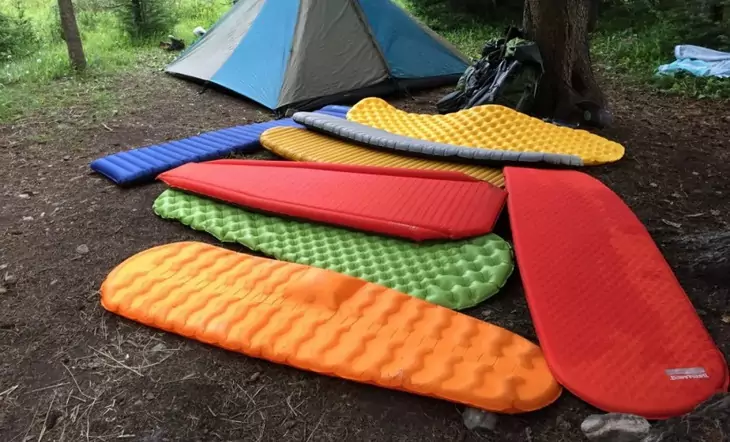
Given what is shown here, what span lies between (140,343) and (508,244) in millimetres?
1348

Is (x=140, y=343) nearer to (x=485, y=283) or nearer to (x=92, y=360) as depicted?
(x=92, y=360)

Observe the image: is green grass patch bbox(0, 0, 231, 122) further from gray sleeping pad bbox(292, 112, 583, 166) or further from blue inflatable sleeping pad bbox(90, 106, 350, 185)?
gray sleeping pad bbox(292, 112, 583, 166)

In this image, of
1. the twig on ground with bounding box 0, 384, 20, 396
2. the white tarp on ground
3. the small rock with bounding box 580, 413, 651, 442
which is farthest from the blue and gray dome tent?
the small rock with bounding box 580, 413, 651, 442

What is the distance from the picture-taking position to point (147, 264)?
87.7 inches

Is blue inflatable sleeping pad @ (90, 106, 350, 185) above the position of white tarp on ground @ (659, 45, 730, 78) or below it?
below

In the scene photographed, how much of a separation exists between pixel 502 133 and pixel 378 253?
1388mm

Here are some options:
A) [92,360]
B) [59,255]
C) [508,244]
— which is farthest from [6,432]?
[508,244]

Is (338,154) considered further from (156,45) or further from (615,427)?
(156,45)

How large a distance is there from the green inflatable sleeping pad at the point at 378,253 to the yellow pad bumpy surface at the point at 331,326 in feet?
0.42

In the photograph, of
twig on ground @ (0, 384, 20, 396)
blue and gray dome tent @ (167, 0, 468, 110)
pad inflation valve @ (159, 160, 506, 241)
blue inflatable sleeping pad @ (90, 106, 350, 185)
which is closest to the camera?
twig on ground @ (0, 384, 20, 396)

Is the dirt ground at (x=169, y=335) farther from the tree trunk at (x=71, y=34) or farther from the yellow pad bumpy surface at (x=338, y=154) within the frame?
the tree trunk at (x=71, y=34)

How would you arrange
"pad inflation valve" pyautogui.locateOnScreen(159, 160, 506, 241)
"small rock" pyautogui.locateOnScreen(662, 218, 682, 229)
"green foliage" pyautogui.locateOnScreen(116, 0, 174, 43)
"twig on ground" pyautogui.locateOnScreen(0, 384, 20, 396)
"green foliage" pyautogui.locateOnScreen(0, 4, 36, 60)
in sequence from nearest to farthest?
"twig on ground" pyautogui.locateOnScreen(0, 384, 20, 396), "pad inflation valve" pyautogui.locateOnScreen(159, 160, 506, 241), "small rock" pyautogui.locateOnScreen(662, 218, 682, 229), "green foliage" pyautogui.locateOnScreen(0, 4, 36, 60), "green foliage" pyautogui.locateOnScreen(116, 0, 174, 43)

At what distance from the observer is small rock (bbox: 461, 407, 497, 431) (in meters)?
1.52

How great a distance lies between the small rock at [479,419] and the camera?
1.52 meters
